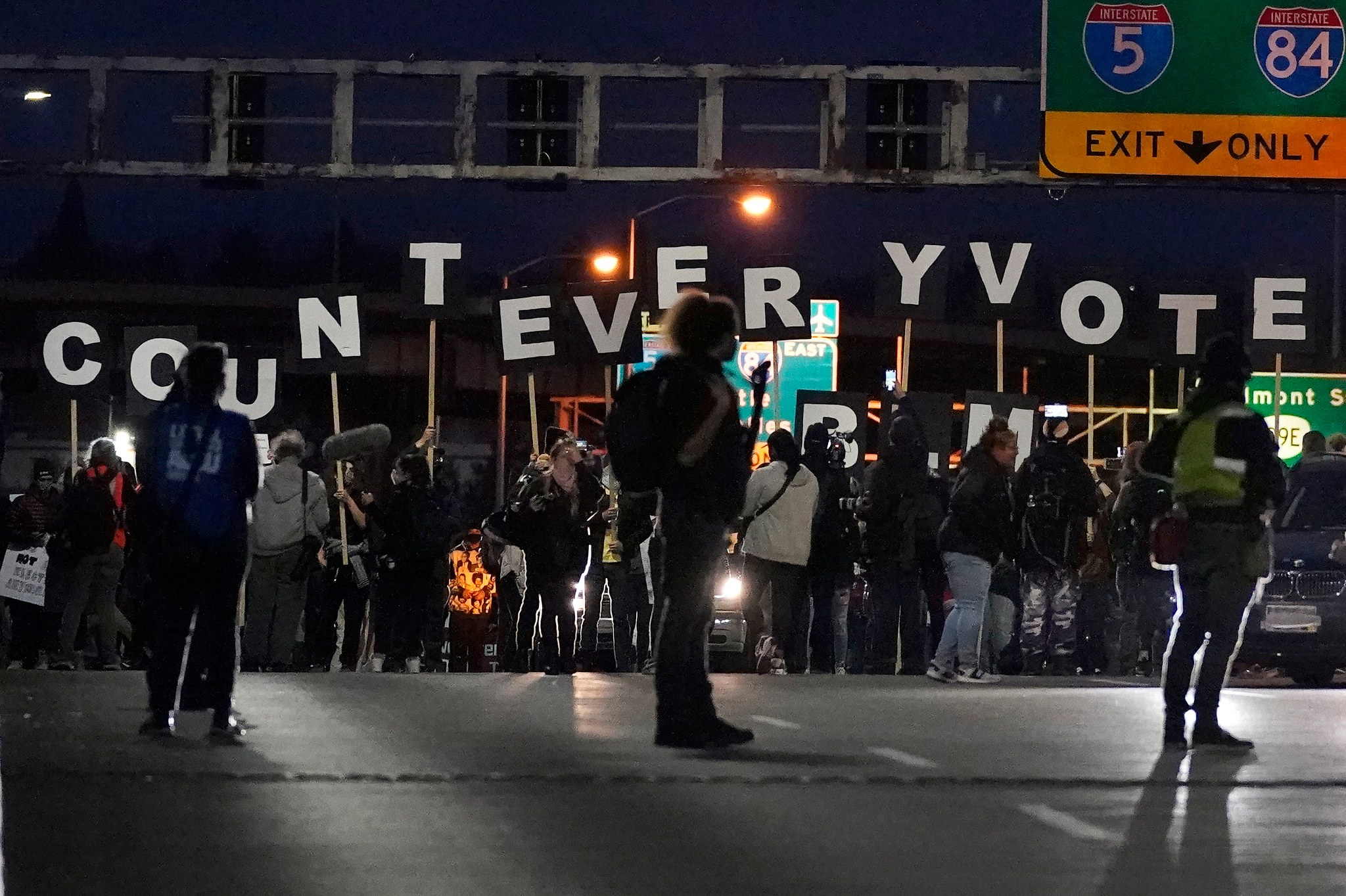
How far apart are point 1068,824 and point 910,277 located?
13800mm

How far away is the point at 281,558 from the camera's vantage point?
59.8 feet

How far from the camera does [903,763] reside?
10.6 m

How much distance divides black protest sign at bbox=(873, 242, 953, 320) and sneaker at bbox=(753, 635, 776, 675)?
16.8 feet

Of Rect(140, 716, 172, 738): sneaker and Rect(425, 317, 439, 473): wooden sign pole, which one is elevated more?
Rect(425, 317, 439, 473): wooden sign pole

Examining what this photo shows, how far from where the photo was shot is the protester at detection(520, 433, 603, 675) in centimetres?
1667

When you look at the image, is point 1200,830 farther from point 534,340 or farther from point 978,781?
point 534,340

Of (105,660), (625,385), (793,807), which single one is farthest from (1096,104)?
(793,807)

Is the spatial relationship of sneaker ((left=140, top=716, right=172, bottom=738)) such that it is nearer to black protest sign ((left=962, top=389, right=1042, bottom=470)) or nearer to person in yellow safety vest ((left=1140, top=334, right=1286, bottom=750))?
person in yellow safety vest ((left=1140, top=334, right=1286, bottom=750))

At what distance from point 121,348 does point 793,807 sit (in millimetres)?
47817

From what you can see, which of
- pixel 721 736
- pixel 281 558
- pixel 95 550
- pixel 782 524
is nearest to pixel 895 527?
pixel 782 524

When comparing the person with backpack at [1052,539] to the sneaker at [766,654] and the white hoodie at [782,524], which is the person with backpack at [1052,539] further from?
the sneaker at [766,654]

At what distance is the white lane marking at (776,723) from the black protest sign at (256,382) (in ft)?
31.7

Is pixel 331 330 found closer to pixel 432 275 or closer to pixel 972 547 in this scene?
pixel 432 275

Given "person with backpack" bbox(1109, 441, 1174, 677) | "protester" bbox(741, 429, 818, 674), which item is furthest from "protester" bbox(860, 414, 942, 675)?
"person with backpack" bbox(1109, 441, 1174, 677)
